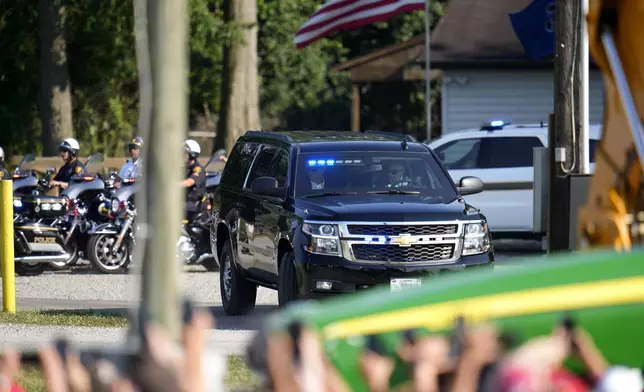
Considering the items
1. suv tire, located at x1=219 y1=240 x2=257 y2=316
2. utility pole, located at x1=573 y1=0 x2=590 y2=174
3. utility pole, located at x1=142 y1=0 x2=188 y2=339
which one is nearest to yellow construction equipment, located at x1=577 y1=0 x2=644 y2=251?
utility pole, located at x1=142 y1=0 x2=188 y2=339

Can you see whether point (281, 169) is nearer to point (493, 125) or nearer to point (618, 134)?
point (618, 134)

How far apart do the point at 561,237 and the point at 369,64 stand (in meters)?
20.3

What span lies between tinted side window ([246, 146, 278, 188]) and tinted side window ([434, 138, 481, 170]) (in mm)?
7069

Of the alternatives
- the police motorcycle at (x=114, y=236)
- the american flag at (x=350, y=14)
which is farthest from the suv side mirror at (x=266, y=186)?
the american flag at (x=350, y=14)

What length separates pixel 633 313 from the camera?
414 cm

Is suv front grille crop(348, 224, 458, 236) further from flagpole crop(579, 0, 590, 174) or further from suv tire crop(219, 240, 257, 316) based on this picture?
flagpole crop(579, 0, 590, 174)

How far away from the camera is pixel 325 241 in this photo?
11.7 m

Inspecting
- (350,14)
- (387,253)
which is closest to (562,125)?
(387,253)

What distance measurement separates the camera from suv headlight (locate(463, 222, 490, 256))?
12.0 m

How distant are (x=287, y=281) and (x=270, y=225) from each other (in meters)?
0.76

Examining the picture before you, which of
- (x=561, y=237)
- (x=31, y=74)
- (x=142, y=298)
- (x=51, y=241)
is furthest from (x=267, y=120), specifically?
(x=142, y=298)

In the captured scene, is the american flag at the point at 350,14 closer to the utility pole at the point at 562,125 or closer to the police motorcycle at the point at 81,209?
the police motorcycle at the point at 81,209

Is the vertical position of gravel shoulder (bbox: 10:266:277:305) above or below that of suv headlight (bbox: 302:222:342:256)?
below

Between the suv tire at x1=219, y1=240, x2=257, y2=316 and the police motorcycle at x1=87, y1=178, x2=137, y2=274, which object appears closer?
the suv tire at x1=219, y1=240, x2=257, y2=316
